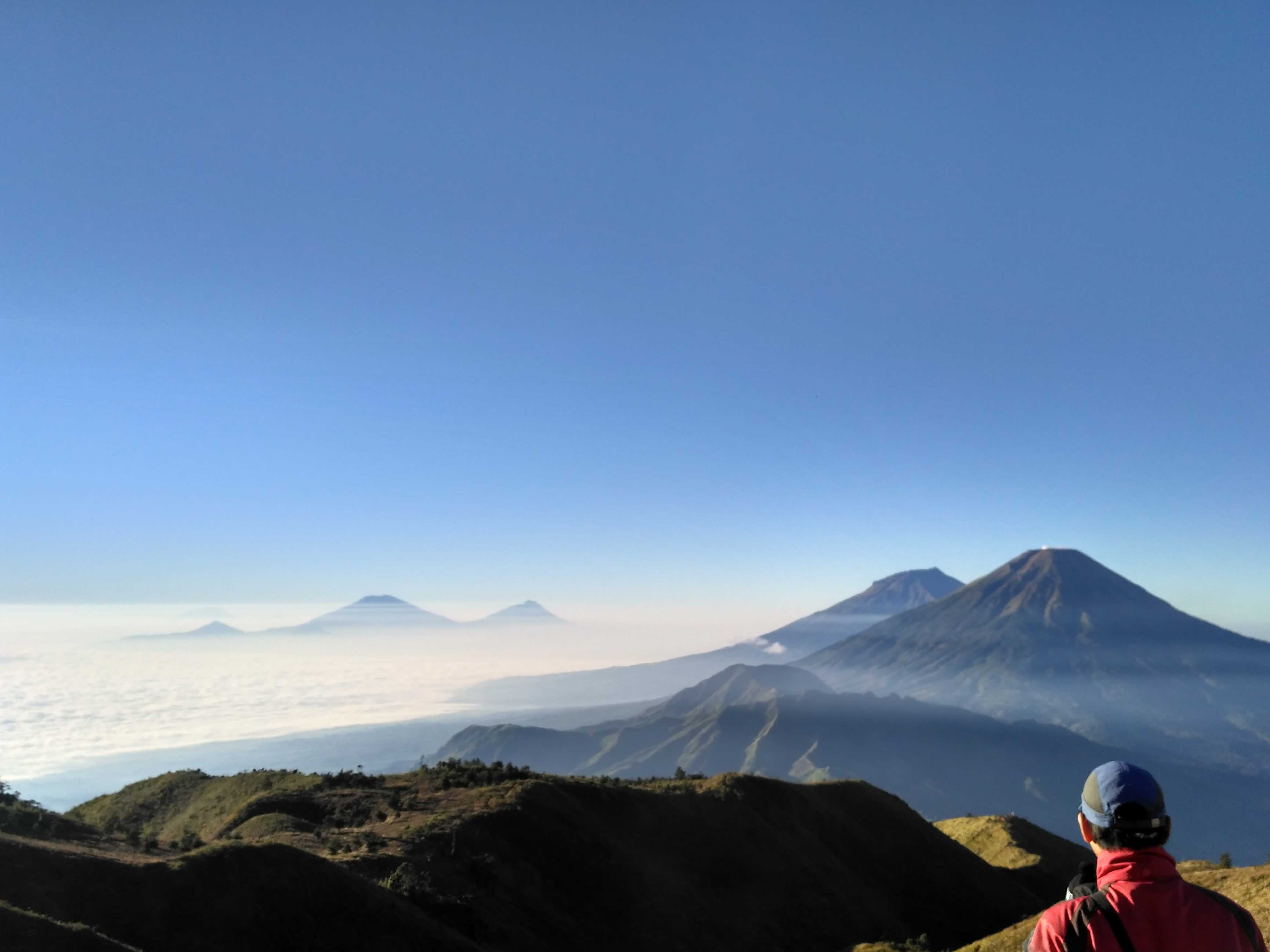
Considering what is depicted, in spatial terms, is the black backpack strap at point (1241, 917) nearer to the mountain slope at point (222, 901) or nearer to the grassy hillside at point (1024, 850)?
the mountain slope at point (222, 901)

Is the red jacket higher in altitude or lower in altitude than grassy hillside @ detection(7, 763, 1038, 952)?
higher

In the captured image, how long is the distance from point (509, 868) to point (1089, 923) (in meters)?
39.9

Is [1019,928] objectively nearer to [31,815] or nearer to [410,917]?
[410,917]

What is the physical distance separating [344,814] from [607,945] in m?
16.5

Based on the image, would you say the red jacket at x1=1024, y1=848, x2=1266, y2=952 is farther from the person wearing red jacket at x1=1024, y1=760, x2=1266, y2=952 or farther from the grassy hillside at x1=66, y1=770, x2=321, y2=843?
the grassy hillside at x1=66, y1=770, x2=321, y2=843

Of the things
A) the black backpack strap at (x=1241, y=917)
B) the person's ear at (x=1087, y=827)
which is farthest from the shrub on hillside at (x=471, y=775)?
the black backpack strap at (x=1241, y=917)

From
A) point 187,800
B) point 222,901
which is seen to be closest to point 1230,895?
point 222,901

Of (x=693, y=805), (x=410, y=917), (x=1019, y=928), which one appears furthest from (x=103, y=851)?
(x=1019, y=928)

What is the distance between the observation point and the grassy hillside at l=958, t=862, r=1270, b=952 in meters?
25.1

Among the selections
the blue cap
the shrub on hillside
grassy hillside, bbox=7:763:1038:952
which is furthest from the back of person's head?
the shrub on hillside

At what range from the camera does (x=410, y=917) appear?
29.0 meters

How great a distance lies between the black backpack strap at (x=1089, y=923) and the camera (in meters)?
4.46

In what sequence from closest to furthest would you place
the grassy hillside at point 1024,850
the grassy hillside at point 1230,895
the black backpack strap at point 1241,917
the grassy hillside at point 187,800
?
the black backpack strap at point 1241,917 → the grassy hillside at point 1230,895 → the grassy hillside at point 187,800 → the grassy hillside at point 1024,850

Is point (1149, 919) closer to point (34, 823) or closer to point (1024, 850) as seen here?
point (34, 823)
